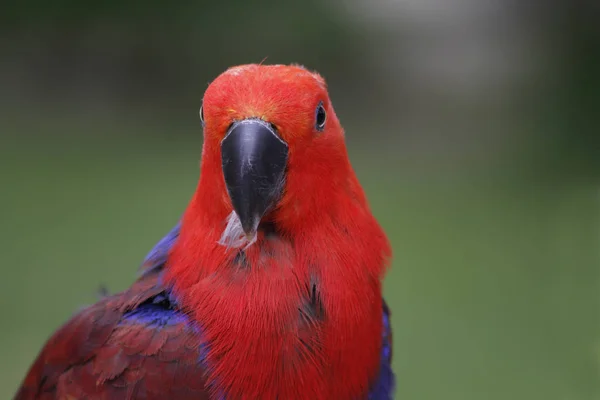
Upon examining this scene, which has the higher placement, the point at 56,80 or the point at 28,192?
the point at 56,80

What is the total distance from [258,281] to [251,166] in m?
0.23

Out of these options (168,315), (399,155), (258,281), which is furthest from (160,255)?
(399,155)

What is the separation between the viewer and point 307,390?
113cm

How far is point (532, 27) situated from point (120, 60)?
4058 millimetres

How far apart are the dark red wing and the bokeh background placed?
1639mm

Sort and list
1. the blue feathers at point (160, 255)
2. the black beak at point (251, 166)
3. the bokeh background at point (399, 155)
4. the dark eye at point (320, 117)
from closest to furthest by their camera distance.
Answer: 1. the black beak at point (251, 166)
2. the dark eye at point (320, 117)
3. the blue feathers at point (160, 255)
4. the bokeh background at point (399, 155)

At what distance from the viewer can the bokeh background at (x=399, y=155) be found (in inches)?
133

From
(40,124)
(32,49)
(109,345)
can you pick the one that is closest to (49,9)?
(32,49)

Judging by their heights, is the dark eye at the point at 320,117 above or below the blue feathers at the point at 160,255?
above

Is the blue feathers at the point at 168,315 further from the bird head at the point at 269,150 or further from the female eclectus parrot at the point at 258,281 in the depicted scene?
the bird head at the point at 269,150

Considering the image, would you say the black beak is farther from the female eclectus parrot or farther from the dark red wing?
the dark red wing

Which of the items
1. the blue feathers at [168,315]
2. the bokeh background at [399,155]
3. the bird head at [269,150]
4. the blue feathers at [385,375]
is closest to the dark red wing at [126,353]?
the blue feathers at [168,315]

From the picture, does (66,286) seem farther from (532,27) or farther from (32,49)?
(532,27)

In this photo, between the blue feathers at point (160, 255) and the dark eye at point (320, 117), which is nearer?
the dark eye at point (320, 117)
